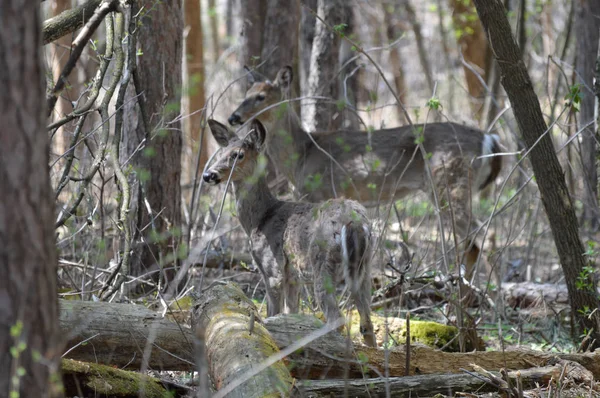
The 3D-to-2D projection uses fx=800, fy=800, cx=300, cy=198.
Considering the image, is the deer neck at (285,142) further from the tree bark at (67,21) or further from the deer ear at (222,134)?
the tree bark at (67,21)

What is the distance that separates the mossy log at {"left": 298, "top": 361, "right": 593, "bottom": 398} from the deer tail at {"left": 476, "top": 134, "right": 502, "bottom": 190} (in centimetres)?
474

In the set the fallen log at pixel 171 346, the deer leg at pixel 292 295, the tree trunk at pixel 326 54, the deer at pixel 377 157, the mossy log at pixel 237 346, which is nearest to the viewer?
the mossy log at pixel 237 346

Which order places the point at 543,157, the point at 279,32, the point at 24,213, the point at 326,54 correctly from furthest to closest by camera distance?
the point at 279,32 → the point at 326,54 → the point at 543,157 → the point at 24,213

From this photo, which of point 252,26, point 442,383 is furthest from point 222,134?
point 252,26

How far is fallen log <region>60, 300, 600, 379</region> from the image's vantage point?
14.7 ft

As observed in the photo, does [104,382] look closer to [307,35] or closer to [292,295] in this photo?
[292,295]

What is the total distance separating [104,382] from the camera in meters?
4.14

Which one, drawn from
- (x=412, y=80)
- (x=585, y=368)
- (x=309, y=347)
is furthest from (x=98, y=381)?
(x=412, y=80)

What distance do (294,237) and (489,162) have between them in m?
4.03

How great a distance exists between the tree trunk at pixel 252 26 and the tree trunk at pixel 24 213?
8.65 m

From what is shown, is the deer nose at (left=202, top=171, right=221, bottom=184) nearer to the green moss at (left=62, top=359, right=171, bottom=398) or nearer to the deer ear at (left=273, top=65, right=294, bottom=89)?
the green moss at (left=62, top=359, right=171, bottom=398)

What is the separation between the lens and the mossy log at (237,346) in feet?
11.4

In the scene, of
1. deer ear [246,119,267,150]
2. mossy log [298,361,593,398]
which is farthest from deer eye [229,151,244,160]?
mossy log [298,361,593,398]

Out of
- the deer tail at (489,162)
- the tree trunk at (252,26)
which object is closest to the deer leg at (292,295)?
the deer tail at (489,162)
